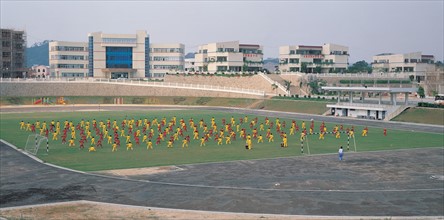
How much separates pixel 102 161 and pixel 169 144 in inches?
338

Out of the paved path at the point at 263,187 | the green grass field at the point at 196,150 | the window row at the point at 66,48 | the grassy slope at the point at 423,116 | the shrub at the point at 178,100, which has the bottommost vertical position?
the paved path at the point at 263,187

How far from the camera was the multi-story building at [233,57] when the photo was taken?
131 meters

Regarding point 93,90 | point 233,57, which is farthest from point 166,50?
point 93,90

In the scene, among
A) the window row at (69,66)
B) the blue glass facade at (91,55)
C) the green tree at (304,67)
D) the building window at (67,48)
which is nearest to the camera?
the green tree at (304,67)

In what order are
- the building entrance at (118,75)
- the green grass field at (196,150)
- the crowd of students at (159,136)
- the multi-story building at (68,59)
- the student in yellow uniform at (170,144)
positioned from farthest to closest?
the building entrance at (118,75), the multi-story building at (68,59), the crowd of students at (159,136), the student in yellow uniform at (170,144), the green grass field at (196,150)

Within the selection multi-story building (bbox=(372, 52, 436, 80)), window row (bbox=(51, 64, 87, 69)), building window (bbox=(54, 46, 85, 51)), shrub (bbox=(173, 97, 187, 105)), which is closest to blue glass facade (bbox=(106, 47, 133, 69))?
window row (bbox=(51, 64, 87, 69))

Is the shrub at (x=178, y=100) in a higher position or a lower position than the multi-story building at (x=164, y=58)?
lower

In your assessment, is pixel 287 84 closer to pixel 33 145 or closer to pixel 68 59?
pixel 68 59

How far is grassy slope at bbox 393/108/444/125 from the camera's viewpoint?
65.9m

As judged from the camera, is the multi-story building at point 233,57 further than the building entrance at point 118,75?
No

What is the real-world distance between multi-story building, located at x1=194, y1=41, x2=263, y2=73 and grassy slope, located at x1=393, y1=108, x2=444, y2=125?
213ft

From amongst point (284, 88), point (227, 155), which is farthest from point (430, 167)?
point (284, 88)

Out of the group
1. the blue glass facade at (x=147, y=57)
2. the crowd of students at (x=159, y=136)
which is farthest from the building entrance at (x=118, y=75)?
the crowd of students at (x=159, y=136)

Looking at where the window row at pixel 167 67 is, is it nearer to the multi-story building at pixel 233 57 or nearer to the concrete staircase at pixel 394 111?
the multi-story building at pixel 233 57
